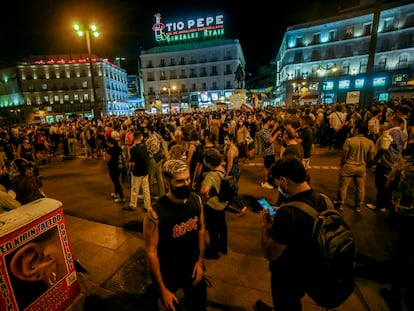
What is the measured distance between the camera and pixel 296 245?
1.74m

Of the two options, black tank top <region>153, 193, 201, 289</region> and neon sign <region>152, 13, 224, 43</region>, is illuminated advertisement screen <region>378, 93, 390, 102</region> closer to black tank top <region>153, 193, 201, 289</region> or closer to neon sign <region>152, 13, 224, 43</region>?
neon sign <region>152, 13, 224, 43</region>

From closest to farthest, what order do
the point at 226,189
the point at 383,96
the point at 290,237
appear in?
the point at 290,237
the point at 226,189
the point at 383,96

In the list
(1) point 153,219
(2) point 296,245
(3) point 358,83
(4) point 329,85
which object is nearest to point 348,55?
(3) point 358,83

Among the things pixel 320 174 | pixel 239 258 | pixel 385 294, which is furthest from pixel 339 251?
pixel 320 174

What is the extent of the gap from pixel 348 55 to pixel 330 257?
52.1 m

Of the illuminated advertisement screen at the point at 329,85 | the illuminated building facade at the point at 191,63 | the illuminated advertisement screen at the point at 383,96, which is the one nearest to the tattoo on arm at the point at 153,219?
the illuminated advertisement screen at the point at 383,96

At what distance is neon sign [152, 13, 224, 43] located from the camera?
175 ft

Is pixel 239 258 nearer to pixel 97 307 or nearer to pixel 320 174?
pixel 97 307

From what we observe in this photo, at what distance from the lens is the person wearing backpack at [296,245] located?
1.68 m

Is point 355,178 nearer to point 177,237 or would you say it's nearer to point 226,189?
point 226,189

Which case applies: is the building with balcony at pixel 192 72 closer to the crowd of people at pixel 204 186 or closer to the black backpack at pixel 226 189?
the crowd of people at pixel 204 186

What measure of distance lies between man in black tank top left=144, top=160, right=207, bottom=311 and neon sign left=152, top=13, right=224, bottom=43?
195ft

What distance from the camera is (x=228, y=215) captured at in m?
5.02

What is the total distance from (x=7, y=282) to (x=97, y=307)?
1226 millimetres
